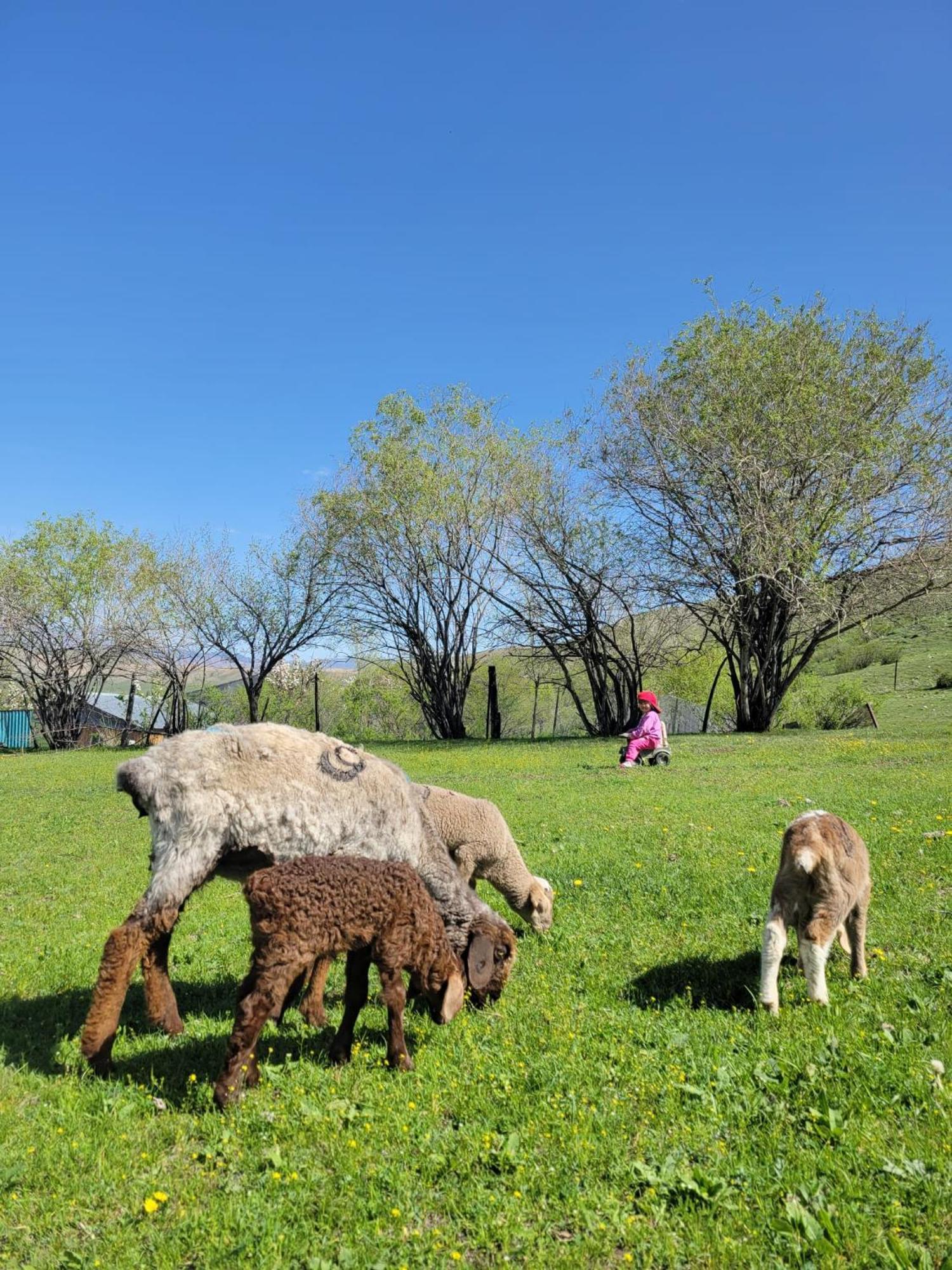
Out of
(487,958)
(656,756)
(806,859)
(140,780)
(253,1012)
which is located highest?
(140,780)

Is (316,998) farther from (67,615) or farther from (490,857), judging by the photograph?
(67,615)

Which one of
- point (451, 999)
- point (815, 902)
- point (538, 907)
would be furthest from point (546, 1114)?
point (538, 907)

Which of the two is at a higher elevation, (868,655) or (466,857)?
(868,655)

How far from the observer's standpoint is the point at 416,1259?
3289 mm

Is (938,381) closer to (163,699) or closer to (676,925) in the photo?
(676,925)

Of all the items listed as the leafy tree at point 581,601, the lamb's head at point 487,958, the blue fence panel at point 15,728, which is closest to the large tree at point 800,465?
the leafy tree at point 581,601

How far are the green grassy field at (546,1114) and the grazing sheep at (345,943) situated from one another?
9.0 inches

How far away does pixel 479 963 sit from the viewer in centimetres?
590

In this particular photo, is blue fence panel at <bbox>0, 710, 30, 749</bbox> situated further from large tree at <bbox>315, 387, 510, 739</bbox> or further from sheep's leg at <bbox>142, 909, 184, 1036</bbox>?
sheep's leg at <bbox>142, 909, 184, 1036</bbox>

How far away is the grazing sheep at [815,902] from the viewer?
209 inches

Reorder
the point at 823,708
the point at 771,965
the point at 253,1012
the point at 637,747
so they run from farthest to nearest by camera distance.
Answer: the point at 823,708
the point at 637,747
the point at 771,965
the point at 253,1012

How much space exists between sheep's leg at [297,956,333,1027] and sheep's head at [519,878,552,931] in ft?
7.84

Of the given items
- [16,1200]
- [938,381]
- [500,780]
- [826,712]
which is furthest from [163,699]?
[16,1200]

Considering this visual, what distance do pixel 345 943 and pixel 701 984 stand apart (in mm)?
2775
